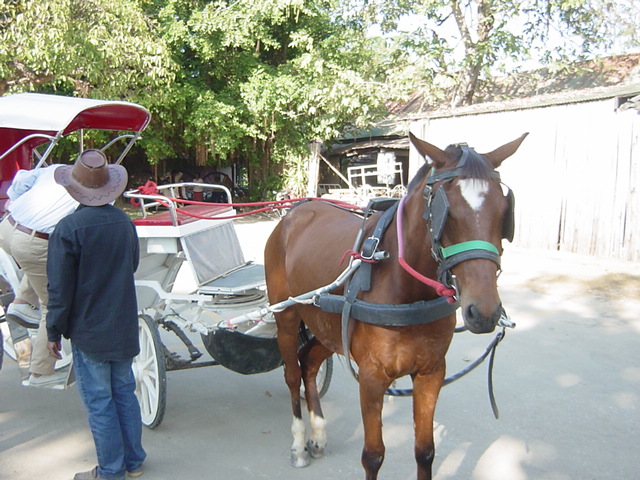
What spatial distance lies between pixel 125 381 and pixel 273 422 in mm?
1314

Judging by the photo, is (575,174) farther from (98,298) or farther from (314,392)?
(98,298)

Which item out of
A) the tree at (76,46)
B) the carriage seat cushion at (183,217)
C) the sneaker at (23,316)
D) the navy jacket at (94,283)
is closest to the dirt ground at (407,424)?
the sneaker at (23,316)

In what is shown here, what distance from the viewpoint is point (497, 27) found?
60.6 ft

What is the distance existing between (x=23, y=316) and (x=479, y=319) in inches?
138

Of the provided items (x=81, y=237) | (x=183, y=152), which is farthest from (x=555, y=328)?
(x=183, y=152)

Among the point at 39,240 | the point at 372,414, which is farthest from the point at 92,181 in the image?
the point at 372,414

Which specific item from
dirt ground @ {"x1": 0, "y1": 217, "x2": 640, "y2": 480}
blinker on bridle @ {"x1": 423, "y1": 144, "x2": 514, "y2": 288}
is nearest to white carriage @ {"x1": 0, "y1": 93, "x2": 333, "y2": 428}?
dirt ground @ {"x1": 0, "y1": 217, "x2": 640, "y2": 480}

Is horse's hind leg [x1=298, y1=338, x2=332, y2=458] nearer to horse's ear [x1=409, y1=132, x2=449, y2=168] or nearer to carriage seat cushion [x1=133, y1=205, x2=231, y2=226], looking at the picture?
carriage seat cushion [x1=133, y1=205, x2=231, y2=226]

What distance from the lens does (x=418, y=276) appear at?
2357 millimetres

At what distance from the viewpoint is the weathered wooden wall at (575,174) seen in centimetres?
1024

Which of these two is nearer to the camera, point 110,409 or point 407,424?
point 110,409

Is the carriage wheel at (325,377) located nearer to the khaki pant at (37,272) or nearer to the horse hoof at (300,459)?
the horse hoof at (300,459)

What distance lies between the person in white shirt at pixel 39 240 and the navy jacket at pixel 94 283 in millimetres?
1049

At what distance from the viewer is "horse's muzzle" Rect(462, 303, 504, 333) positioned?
1.99 m
